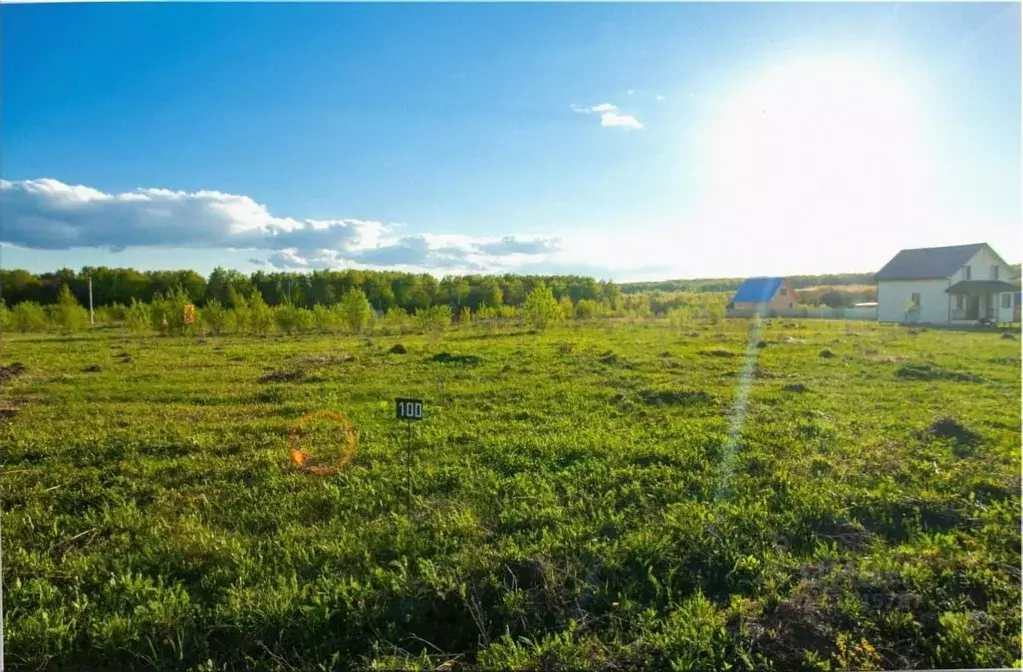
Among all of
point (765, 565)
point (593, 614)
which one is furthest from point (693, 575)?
point (593, 614)

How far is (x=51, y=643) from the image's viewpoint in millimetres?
2295

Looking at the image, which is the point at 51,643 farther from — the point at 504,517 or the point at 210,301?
the point at 210,301

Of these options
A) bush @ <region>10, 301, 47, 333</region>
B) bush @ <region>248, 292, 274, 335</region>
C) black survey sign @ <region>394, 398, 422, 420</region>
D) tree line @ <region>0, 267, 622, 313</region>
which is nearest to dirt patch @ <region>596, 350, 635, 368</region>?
tree line @ <region>0, 267, 622, 313</region>

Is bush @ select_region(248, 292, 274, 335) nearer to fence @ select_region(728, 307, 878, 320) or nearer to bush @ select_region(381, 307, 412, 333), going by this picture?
bush @ select_region(381, 307, 412, 333)

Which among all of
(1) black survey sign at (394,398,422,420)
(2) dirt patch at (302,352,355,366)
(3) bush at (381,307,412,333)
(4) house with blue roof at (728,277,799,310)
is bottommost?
(2) dirt patch at (302,352,355,366)

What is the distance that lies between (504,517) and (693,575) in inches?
41.3

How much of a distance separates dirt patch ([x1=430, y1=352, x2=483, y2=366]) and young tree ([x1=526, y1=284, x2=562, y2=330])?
190 centimetres

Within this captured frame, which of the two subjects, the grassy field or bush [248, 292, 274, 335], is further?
bush [248, 292, 274, 335]

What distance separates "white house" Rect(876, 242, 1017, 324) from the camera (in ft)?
20.5

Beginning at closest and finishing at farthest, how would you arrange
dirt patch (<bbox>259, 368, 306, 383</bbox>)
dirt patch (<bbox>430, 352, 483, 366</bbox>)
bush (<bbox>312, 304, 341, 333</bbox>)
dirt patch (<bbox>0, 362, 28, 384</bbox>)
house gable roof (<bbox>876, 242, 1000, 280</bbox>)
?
house gable roof (<bbox>876, 242, 1000, 280</bbox>), dirt patch (<bbox>0, 362, 28, 384</bbox>), dirt patch (<bbox>259, 368, 306, 383</bbox>), dirt patch (<bbox>430, 352, 483, 366</bbox>), bush (<bbox>312, 304, 341, 333</bbox>)

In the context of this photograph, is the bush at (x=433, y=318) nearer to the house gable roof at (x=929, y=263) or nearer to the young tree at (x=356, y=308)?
the young tree at (x=356, y=308)

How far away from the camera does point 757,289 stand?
18.2 ft

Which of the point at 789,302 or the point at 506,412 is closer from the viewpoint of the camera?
the point at 506,412

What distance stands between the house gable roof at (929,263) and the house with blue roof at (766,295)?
116 cm
